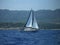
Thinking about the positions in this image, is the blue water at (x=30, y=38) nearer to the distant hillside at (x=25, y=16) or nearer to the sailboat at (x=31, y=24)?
the sailboat at (x=31, y=24)

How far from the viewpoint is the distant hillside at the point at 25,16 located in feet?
9.03

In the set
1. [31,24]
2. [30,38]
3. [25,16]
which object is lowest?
[30,38]

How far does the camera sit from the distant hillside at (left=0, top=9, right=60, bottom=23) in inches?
108

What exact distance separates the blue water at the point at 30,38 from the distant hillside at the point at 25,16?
23 cm

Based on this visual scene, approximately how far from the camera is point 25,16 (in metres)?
2.77

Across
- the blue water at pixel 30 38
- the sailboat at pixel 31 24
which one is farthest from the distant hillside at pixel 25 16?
the blue water at pixel 30 38

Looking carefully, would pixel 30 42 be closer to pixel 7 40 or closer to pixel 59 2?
pixel 7 40

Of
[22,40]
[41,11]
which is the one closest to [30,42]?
[22,40]

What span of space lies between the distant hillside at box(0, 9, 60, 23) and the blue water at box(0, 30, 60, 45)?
232mm

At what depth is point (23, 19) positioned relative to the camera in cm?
277

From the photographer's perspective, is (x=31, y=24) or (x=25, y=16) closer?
(x=25, y=16)

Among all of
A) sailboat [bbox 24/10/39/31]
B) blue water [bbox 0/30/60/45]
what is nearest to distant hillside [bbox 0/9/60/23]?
sailboat [bbox 24/10/39/31]

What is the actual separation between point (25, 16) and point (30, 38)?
434mm

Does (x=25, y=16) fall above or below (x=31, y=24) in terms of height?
above
